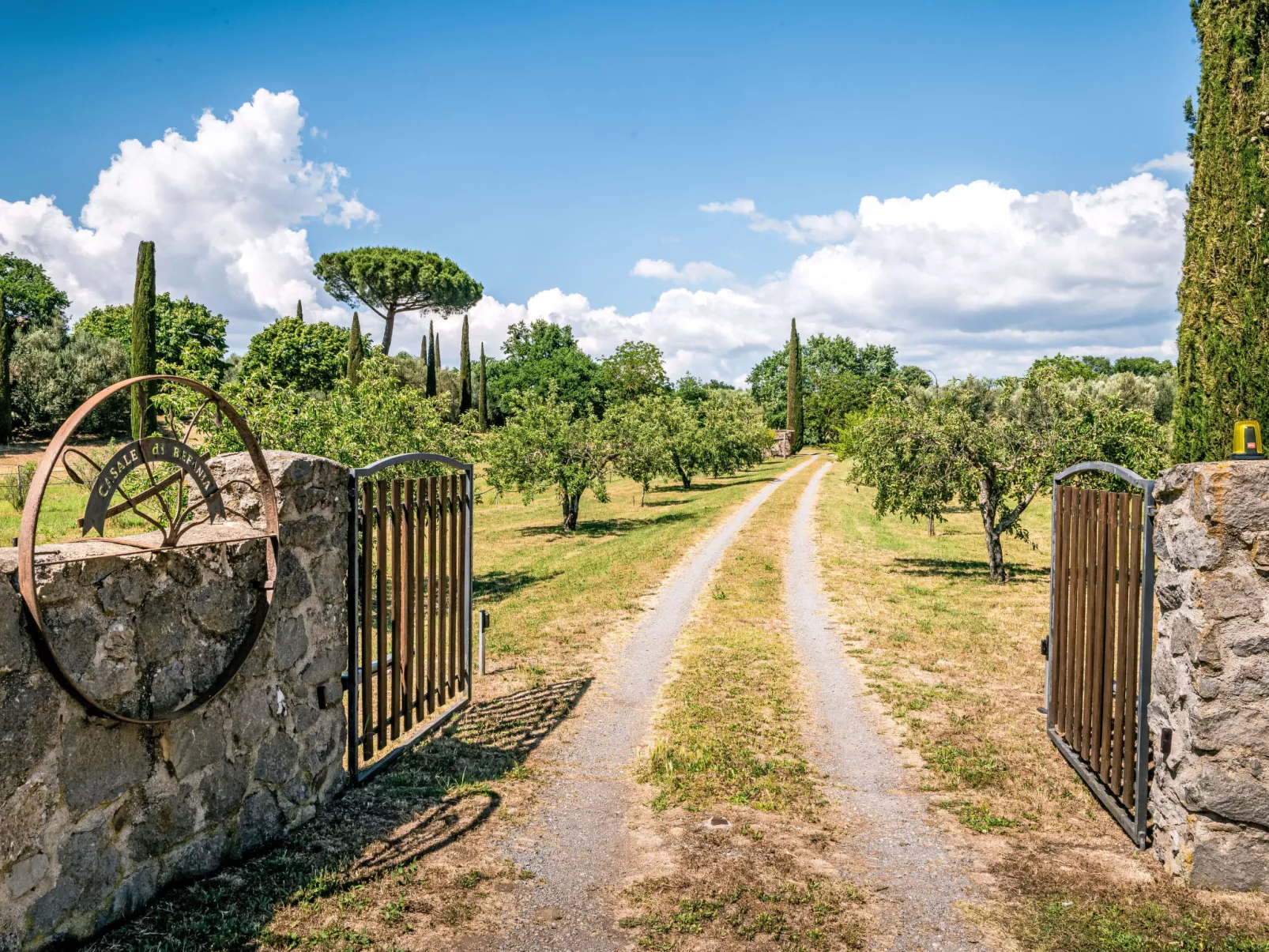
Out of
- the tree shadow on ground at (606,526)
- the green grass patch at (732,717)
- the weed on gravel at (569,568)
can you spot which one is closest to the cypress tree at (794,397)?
the weed on gravel at (569,568)

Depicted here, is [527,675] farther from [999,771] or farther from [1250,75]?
[1250,75]

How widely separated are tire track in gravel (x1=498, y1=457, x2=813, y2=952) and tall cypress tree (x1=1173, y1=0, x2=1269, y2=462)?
9110 millimetres

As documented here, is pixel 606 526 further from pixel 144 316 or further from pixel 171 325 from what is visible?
pixel 171 325

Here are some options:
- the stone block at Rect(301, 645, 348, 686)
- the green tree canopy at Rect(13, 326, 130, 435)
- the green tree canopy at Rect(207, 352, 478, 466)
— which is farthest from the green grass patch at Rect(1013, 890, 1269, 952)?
the green tree canopy at Rect(13, 326, 130, 435)

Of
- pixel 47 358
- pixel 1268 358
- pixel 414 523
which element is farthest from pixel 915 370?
pixel 414 523

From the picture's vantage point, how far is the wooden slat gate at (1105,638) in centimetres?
555

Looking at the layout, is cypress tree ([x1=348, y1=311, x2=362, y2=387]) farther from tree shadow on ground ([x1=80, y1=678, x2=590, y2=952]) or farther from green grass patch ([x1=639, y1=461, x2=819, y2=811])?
tree shadow on ground ([x1=80, y1=678, x2=590, y2=952])

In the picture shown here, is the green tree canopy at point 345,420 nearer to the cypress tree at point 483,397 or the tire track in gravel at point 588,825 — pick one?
the tire track in gravel at point 588,825

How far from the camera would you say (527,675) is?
1005 cm

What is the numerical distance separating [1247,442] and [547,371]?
6471cm

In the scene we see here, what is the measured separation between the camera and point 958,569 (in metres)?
19.5

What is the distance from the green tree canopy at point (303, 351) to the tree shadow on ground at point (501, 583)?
38.9 meters

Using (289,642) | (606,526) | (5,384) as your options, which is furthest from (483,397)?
(289,642)

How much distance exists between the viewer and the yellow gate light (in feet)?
16.6
